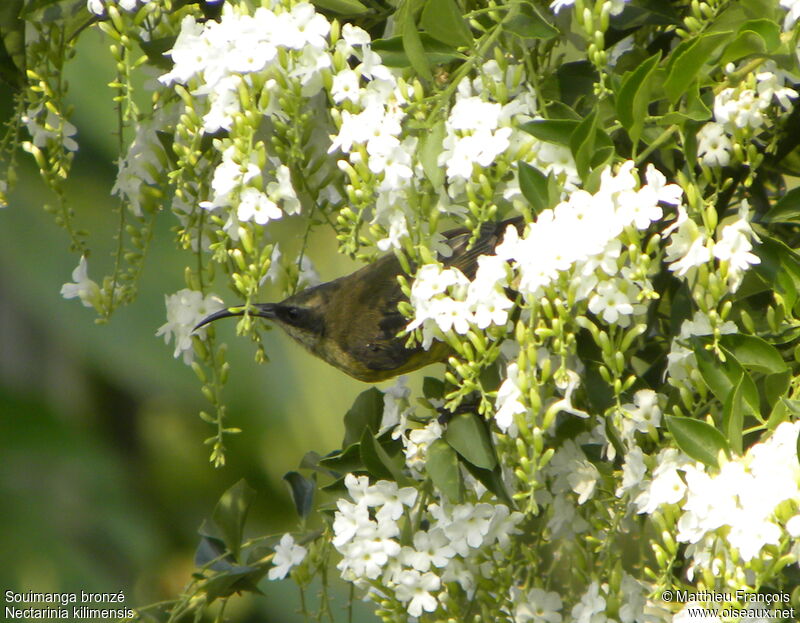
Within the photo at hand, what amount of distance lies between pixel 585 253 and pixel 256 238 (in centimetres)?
28

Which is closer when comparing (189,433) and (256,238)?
(256,238)

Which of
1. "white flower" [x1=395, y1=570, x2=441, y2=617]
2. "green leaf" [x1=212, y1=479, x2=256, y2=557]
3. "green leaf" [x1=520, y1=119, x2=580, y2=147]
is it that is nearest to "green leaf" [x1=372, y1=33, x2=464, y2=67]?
"green leaf" [x1=520, y1=119, x2=580, y2=147]

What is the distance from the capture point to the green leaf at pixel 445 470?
2.74ft

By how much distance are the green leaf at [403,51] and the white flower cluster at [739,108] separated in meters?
0.21

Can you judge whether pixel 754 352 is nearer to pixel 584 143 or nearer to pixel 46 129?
pixel 584 143

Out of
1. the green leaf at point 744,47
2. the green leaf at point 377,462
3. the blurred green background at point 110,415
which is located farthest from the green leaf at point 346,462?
the blurred green background at point 110,415

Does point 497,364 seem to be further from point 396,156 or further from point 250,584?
point 250,584

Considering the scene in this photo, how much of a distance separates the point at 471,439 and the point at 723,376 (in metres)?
0.23

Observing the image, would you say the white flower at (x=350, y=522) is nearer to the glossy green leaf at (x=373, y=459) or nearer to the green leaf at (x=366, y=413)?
the glossy green leaf at (x=373, y=459)

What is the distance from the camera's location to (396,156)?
2.50ft

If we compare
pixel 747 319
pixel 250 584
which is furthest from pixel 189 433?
pixel 747 319

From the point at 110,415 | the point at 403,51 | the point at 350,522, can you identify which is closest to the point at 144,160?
the point at 403,51

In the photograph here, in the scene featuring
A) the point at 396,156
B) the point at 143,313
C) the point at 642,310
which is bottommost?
the point at 143,313

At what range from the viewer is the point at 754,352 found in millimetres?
756
